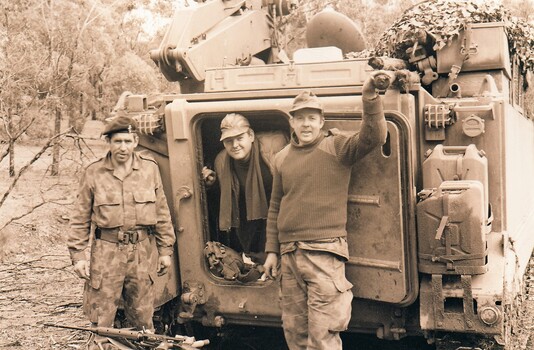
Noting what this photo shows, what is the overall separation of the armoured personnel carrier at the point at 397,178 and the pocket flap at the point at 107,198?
52cm

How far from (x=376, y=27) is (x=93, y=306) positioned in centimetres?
1974

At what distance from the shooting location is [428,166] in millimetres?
4758

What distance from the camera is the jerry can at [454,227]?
445cm

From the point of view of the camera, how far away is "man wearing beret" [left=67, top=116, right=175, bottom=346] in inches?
200

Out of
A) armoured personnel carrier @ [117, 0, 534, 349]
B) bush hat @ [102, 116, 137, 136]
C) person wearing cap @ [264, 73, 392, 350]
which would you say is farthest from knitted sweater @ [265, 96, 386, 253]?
bush hat @ [102, 116, 137, 136]

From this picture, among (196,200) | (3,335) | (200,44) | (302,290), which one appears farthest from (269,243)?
(3,335)

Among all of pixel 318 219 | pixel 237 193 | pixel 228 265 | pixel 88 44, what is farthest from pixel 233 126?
pixel 88 44

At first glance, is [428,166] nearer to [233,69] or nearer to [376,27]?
[233,69]

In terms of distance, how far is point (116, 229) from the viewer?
512 centimetres

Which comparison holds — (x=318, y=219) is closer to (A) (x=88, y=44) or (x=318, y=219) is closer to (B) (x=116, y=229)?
(B) (x=116, y=229)

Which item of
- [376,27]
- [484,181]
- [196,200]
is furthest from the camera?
[376,27]

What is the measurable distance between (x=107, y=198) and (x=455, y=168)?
2.29 m

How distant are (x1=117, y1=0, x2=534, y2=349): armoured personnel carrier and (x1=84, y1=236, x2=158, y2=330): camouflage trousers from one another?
11.4 inches

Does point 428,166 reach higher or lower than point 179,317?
higher
